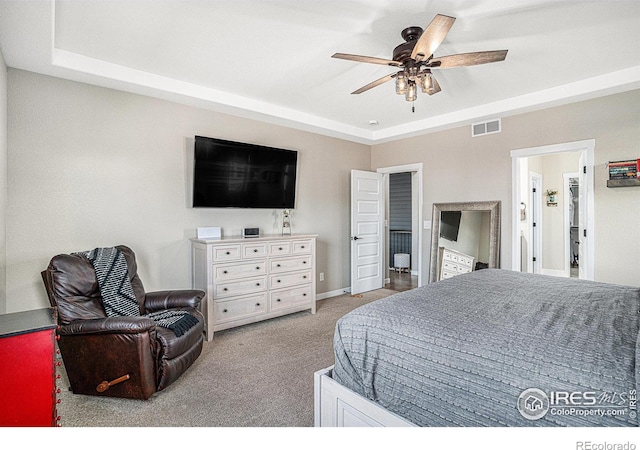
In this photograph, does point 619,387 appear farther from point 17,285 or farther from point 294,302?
point 17,285

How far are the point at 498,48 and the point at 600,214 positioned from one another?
215 centimetres

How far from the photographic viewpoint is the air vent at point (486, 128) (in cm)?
421

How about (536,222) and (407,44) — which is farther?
(536,222)

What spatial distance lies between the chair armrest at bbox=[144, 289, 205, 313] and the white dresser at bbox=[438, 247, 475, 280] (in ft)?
11.2

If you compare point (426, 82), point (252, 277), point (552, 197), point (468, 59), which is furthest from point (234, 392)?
point (552, 197)

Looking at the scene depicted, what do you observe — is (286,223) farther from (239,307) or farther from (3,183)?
(3,183)

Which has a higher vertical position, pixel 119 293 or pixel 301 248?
pixel 301 248

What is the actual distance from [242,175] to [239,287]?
1345mm

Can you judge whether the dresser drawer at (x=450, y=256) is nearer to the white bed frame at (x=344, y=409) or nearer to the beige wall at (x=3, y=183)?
the white bed frame at (x=344, y=409)

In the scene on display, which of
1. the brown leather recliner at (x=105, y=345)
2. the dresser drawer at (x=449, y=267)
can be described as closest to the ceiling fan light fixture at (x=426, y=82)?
the brown leather recliner at (x=105, y=345)

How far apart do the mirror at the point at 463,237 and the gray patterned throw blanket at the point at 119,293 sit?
355cm

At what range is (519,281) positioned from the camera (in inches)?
92.0

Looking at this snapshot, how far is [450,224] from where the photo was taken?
4.75 metres
